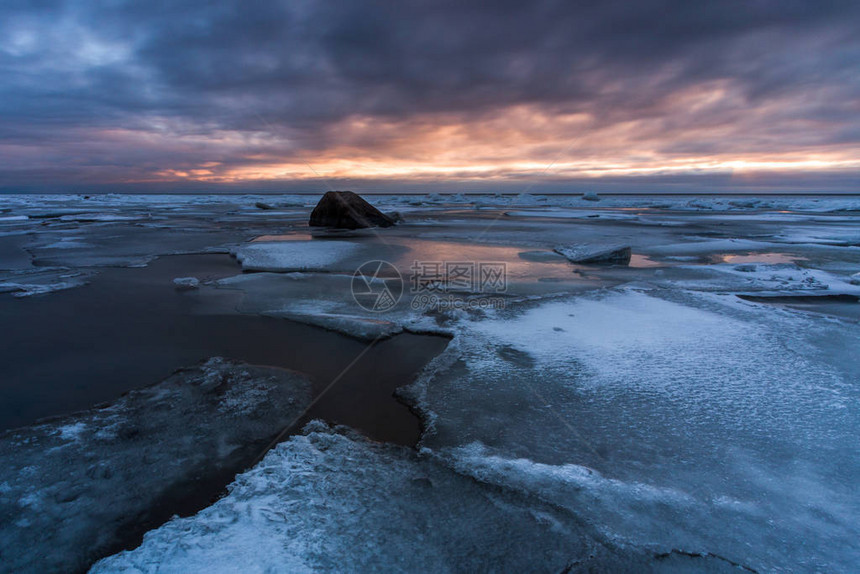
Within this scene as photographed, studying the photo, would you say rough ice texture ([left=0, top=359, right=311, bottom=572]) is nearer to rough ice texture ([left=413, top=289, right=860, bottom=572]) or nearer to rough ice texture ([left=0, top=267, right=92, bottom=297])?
rough ice texture ([left=413, top=289, right=860, bottom=572])

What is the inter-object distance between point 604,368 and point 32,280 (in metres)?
7.84

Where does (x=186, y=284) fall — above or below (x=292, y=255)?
below

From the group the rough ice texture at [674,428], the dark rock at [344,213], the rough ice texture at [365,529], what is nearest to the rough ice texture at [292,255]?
the rough ice texture at [674,428]

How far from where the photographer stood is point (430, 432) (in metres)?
2.34

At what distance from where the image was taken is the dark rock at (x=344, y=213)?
49.1 feet

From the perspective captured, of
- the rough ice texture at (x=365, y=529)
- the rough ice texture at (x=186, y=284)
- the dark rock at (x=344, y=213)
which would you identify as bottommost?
the rough ice texture at (x=365, y=529)

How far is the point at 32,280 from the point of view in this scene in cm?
605

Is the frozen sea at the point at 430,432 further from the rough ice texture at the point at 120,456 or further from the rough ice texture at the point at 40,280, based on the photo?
the rough ice texture at the point at 40,280

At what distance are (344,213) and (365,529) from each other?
46.3ft

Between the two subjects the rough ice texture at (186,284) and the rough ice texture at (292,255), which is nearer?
the rough ice texture at (186,284)

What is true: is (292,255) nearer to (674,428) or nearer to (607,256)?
(607,256)

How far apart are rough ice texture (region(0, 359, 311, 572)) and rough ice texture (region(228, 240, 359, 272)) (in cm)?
424

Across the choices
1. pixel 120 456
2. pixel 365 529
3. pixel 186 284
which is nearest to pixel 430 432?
pixel 365 529

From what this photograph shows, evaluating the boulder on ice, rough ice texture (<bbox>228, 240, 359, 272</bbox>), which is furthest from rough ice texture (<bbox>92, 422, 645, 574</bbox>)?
the boulder on ice
